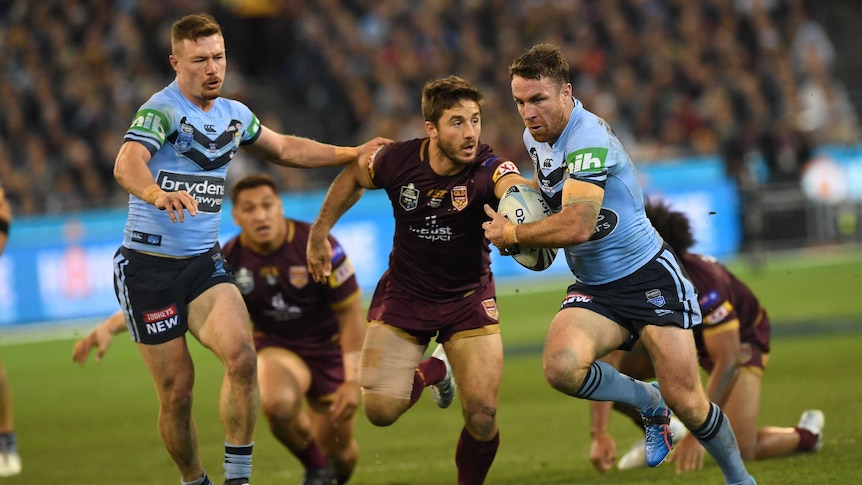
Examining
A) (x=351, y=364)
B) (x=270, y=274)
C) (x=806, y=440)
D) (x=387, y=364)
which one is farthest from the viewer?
(x=270, y=274)

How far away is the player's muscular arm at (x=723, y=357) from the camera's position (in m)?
8.07

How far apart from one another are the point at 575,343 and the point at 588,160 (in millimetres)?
977

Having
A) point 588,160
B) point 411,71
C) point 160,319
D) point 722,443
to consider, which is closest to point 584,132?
point 588,160

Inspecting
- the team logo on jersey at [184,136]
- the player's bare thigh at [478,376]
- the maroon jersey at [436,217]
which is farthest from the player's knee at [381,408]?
the team logo on jersey at [184,136]

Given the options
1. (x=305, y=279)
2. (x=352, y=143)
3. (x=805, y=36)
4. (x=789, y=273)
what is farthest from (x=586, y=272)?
(x=805, y=36)

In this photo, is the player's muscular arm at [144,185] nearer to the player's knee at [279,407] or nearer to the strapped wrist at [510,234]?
the strapped wrist at [510,234]

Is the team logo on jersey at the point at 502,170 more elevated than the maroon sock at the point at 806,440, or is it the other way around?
the team logo on jersey at the point at 502,170

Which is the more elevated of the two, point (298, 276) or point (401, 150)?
point (401, 150)

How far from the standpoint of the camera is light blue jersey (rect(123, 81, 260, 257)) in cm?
721

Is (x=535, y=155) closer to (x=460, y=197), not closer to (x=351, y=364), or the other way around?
(x=460, y=197)

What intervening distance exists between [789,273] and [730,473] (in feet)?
48.6

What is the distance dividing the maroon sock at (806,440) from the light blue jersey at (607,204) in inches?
95.8

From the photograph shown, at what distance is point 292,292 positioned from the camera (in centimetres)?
909

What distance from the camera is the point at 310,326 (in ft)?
30.3
